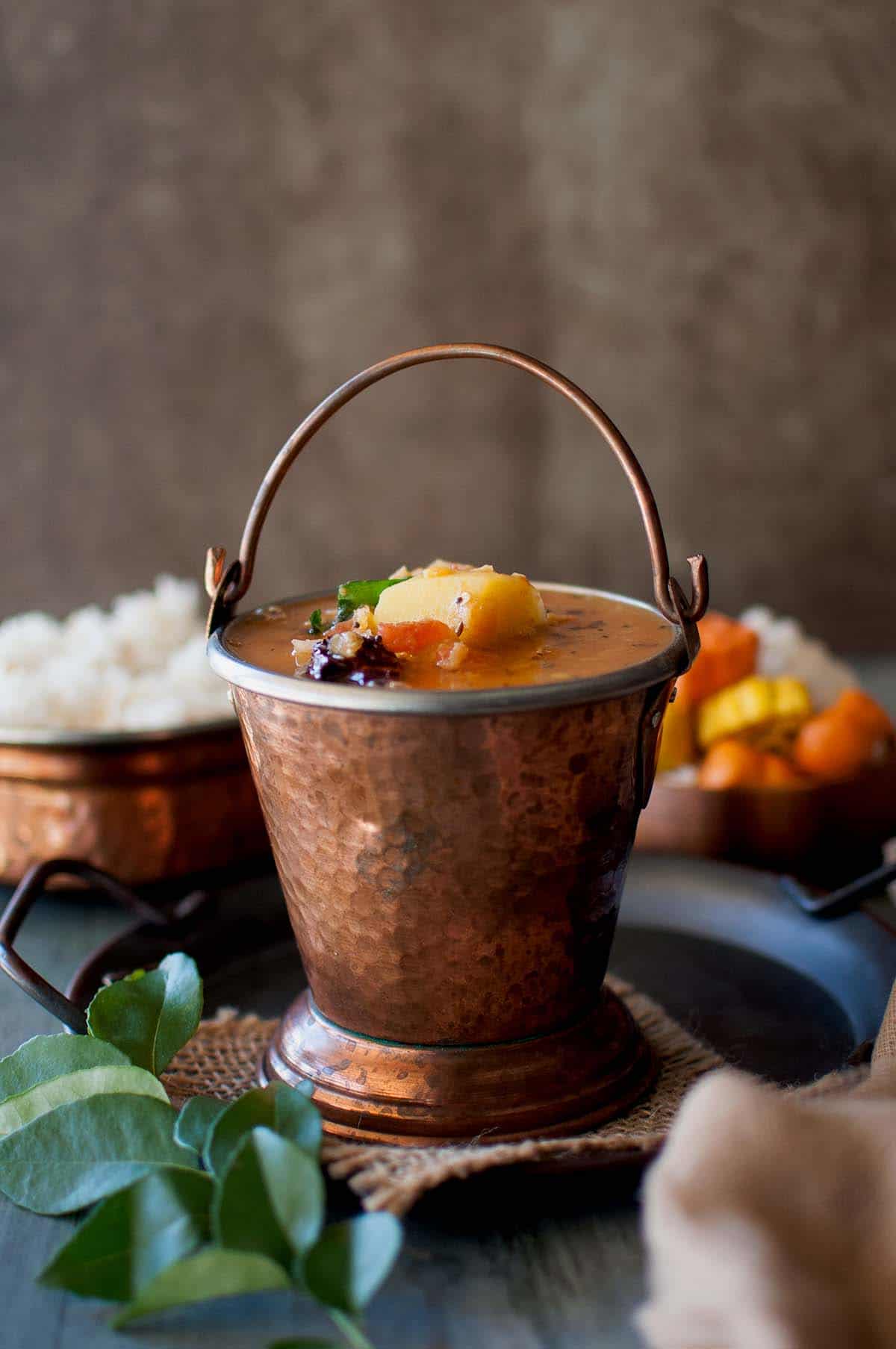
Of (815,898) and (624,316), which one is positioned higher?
(624,316)

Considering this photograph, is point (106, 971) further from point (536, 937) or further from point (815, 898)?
point (815, 898)

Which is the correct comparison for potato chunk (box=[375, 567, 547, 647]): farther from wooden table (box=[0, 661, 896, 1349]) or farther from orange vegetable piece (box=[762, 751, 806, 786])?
orange vegetable piece (box=[762, 751, 806, 786])

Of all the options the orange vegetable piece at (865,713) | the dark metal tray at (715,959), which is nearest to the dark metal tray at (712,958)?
the dark metal tray at (715,959)

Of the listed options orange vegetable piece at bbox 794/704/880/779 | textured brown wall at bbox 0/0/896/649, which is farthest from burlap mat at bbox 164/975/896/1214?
textured brown wall at bbox 0/0/896/649

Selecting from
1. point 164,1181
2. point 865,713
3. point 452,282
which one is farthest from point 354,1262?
point 452,282

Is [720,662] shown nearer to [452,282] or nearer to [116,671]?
[116,671]

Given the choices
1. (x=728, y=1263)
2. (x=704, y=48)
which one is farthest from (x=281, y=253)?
(x=728, y=1263)
